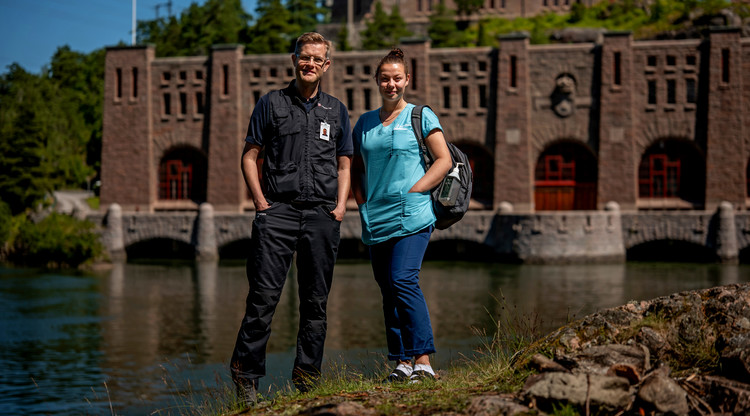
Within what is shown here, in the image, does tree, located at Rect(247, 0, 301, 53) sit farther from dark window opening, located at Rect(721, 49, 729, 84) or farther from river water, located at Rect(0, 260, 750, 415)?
dark window opening, located at Rect(721, 49, 729, 84)

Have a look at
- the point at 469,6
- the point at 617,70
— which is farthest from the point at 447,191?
the point at 469,6

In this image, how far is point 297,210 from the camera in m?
5.43

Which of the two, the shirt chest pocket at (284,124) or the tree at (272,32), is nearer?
the shirt chest pocket at (284,124)

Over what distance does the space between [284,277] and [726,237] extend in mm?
28758

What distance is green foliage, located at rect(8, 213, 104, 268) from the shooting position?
103ft

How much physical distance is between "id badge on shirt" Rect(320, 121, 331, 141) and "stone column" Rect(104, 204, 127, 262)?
103 feet

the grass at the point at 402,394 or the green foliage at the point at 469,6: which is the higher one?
the green foliage at the point at 469,6

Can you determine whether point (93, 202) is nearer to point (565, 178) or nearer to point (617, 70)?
point (565, 178)

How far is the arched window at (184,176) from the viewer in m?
40.3

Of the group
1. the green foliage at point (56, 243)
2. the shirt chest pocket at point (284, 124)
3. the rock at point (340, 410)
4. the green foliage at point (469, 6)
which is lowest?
the green foliage at point (56, 243)


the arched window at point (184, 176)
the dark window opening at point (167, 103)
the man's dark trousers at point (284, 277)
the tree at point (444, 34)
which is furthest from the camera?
the tree at point (444, 34)

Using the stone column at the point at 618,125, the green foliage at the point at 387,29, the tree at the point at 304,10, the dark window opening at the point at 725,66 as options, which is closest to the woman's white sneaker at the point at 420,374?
the stone column at the point at 618,125

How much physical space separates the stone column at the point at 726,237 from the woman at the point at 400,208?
2796cm

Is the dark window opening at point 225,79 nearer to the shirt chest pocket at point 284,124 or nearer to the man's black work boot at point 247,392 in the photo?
the shirt chest pocket at point 284,124
